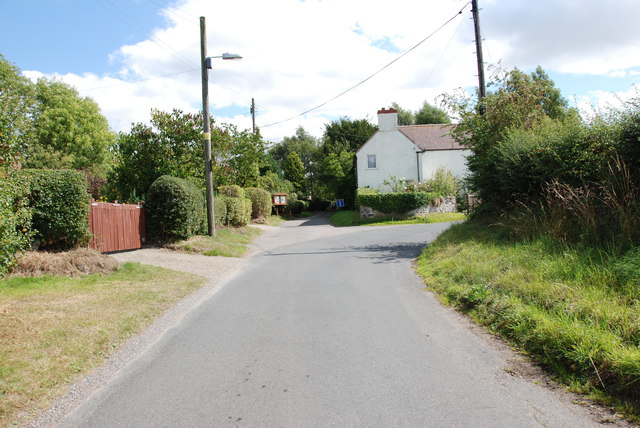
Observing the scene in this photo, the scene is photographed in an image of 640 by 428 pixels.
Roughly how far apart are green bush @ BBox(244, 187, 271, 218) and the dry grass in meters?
20.6

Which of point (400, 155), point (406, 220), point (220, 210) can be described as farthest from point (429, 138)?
point (220, 210)

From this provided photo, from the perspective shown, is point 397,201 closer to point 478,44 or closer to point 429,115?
point 478,44

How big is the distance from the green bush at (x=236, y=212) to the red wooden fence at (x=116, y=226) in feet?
23.4

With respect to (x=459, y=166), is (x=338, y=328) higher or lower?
lower

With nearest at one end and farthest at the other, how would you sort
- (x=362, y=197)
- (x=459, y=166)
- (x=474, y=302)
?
(x=474, y=302), (x=362, y=197), (x=459, y=166)

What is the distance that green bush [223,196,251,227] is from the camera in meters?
22.0

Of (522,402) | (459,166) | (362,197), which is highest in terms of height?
(459,166)

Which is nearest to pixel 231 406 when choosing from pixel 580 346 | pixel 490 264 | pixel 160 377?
pixel 160 377

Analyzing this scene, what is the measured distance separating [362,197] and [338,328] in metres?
24.3

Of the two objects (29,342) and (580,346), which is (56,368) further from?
(580,346)

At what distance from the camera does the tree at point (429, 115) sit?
191 feet

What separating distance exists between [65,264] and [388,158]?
31622mm

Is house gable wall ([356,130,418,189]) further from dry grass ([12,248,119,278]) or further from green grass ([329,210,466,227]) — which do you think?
dry grass ([12,248,119,278])

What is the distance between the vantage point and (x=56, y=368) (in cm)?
461
